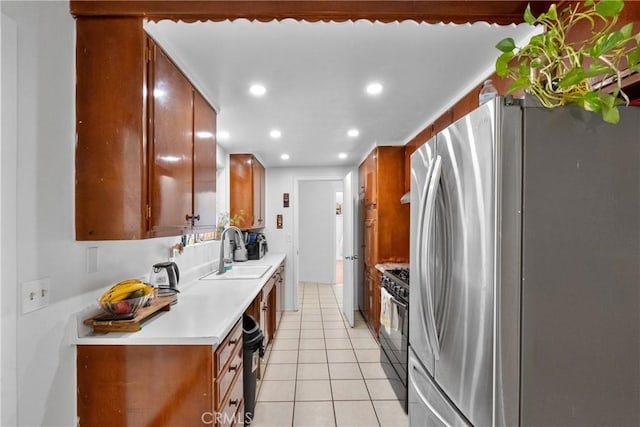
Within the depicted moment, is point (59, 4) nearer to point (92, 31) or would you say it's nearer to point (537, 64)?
point (92, 31)

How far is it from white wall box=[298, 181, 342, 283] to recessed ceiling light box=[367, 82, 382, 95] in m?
4.61

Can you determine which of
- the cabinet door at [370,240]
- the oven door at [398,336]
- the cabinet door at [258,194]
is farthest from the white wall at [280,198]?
the oven door at [398,336]

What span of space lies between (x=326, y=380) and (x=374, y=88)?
2.38 metres

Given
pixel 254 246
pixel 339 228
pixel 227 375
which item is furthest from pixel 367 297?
pixel 339 228

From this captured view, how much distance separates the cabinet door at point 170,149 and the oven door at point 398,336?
1.64 m

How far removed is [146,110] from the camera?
4.65 feet

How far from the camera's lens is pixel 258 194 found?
4.52 metres

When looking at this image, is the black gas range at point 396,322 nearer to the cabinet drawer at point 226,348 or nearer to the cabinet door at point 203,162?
the cabinet drawer at point 226,348

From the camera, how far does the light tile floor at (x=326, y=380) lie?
2.30 metres

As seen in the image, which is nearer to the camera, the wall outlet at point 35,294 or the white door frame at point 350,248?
the wall outlet at point 35,294

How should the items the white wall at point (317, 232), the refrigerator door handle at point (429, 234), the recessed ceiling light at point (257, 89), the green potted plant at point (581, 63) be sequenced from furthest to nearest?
the white wall at point (317, 232) < the recessed ceiling light at point (257, 89) < the refrigerator door handle at point (429, 234) < the green potted plant at point (581, 63)

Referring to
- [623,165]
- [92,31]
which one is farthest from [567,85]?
[92,31]

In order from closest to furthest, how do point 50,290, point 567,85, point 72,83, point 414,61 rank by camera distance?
point 567,85, point 50,290, point 72,83, point 414,61

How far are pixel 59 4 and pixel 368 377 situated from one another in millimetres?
3135
